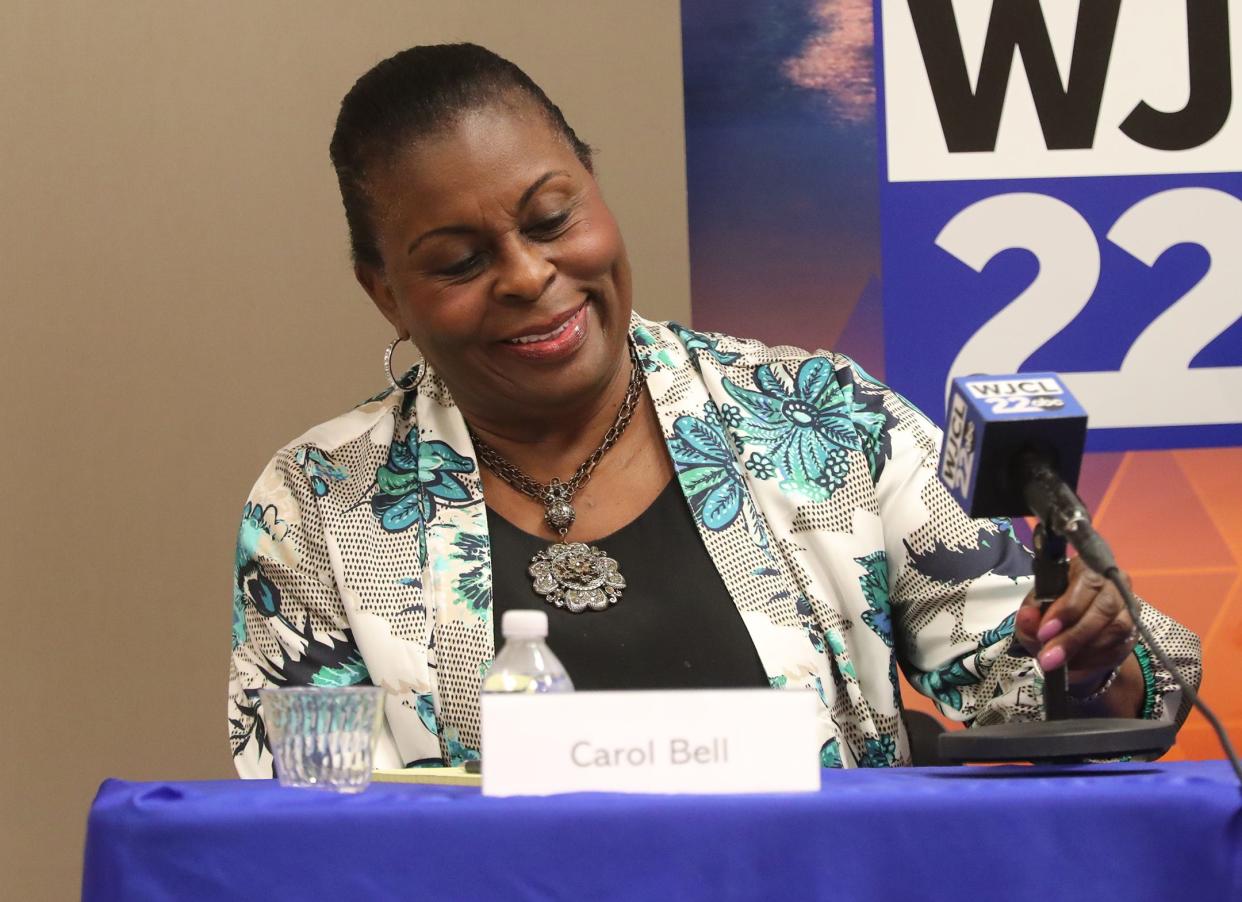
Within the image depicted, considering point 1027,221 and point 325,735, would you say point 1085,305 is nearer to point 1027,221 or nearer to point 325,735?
point 1027,221

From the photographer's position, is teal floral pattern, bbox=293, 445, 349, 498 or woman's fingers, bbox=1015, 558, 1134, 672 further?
teal floral pattern, bbox=293, 445, 349, 498

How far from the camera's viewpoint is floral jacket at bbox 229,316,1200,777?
5.72 feet

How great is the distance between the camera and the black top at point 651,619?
5.65ft

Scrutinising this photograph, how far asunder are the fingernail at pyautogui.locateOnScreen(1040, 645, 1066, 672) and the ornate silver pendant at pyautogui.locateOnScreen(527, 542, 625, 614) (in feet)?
2.03

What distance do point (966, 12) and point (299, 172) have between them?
3.84 feet

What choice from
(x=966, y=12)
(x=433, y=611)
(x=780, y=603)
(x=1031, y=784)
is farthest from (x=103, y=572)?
(x=1031, y=784)

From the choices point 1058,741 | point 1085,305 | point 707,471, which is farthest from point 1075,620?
point 1085,305

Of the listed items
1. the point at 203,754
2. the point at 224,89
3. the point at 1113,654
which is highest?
the point at 224,89

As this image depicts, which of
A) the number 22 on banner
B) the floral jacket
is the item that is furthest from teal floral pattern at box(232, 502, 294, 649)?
the number 22 on banner

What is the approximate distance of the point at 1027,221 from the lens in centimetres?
266

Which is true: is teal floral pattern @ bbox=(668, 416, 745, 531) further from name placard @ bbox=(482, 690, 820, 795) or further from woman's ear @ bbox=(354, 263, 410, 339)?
name placard @ bbox=(482, 690, 820, 795)

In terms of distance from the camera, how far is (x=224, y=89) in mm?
2768

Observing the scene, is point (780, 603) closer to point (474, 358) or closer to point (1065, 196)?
point (474, 358)

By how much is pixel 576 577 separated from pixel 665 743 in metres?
0.80
